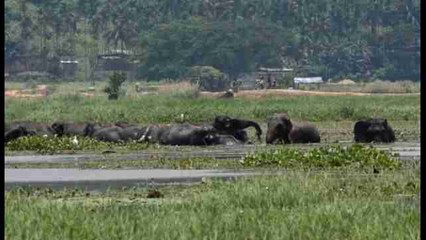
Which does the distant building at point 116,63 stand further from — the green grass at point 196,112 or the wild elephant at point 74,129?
the wild elephant at point 74,129

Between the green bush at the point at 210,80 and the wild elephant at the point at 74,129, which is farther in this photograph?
the green bush at the point at 210,80

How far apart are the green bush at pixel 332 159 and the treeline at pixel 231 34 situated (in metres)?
99.5

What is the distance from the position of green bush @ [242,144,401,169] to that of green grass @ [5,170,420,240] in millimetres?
5776

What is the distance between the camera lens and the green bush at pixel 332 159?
21.9 meters

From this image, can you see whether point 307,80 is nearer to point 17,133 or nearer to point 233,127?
point 233,127

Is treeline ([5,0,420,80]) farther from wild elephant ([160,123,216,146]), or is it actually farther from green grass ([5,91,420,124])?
wild elephant ([160,123,216,146])

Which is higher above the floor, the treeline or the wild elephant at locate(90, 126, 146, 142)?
the wild elephant at locate(90, 126, 146, 142)

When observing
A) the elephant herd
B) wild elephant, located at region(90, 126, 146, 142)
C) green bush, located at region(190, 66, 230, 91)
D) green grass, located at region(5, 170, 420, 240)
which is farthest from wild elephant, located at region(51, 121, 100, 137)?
green bush, located at region(190, 66, 230, 91)

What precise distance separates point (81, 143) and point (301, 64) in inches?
4257

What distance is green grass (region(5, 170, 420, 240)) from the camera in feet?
35.9

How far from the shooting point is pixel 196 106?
61156mm

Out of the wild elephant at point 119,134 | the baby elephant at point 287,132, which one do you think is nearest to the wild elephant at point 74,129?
the wild elephant at point 119,134

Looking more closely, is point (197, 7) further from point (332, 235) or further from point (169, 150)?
point (332, 235)

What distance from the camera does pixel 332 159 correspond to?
2223cm
